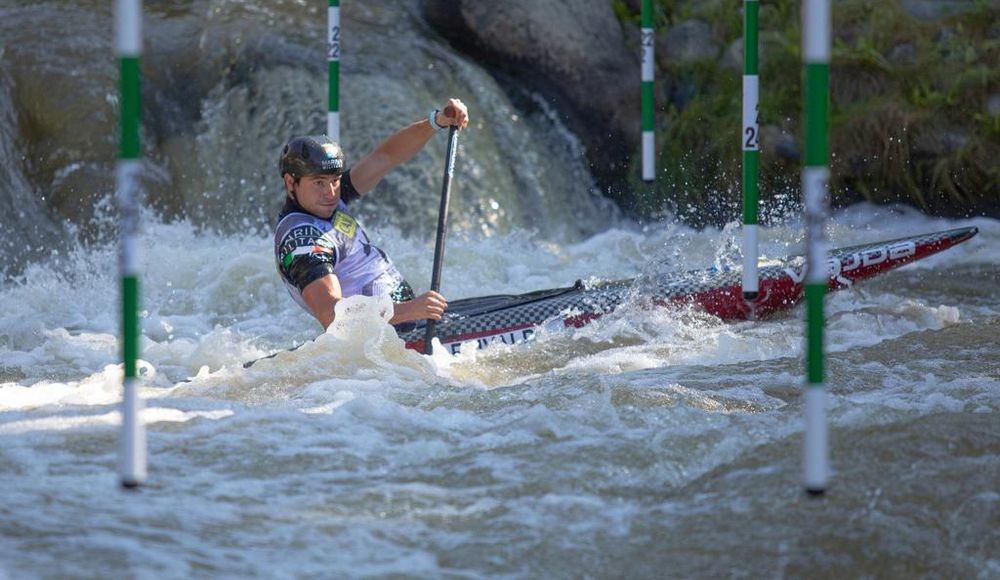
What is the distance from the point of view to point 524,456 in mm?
3477

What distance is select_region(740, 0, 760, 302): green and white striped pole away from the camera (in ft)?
16.5

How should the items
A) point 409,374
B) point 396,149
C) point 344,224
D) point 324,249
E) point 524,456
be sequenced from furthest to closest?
point 396,149
point 344,224
point 324,249
point 409,374
point 524,456

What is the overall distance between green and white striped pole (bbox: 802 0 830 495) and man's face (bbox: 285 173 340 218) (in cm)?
251

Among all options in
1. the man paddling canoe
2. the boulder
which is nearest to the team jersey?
the man paddling canoe

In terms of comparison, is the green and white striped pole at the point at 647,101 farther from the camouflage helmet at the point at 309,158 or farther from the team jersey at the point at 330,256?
the camouflage helmet at the point at 309,158

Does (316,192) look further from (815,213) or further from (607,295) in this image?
(815,213)

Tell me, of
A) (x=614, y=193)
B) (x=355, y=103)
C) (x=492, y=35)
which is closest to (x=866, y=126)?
(x=614, y=193)

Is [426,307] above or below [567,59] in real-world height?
below

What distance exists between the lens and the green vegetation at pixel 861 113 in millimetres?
8492

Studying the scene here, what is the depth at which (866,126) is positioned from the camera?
862 centimetres

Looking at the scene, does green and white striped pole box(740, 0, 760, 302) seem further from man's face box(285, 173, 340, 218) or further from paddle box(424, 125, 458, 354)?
man's face box(285, 173, 340, 218)

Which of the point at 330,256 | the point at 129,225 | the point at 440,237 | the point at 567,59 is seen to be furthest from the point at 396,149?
the point at 567,59

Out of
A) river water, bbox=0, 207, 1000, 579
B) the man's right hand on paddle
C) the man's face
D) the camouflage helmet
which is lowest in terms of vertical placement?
river water, bbox=0, 207, 1000, 579

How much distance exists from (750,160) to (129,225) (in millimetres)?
3165
